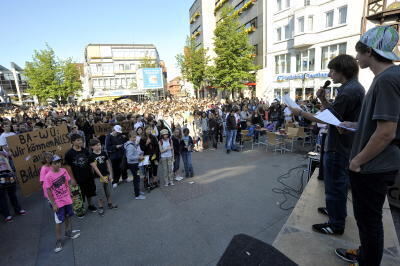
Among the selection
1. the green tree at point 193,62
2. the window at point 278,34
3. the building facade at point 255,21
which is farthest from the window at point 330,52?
the green tree at point 193,62

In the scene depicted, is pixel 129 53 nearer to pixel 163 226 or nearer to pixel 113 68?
pixel 113 68

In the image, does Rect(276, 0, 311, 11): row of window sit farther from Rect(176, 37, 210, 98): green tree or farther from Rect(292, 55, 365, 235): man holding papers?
Rect(292, 55, 365, 235): man holding papers

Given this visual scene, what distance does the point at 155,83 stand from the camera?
33062 millimetres

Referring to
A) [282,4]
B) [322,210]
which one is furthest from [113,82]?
[322,210]

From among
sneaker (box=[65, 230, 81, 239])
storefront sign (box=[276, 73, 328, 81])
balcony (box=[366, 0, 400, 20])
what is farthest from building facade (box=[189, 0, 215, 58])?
sneaker (box=[65, 230, 81, 239])

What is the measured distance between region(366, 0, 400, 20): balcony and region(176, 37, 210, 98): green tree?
68.2ft

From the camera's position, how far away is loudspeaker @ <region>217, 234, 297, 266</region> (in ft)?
3.73

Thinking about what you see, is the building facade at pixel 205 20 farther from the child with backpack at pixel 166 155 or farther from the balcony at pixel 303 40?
the child with backpack at pixel 166 155

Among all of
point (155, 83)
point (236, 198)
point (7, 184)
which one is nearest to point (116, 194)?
point (7, 184)

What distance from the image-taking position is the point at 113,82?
61781mm

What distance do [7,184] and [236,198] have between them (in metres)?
5.50

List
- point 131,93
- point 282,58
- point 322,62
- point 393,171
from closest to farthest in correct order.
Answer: point 393,171
point 322,62
point 282,58
point 131,93

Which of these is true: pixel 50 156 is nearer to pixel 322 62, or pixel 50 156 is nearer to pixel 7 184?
pixel 7 184

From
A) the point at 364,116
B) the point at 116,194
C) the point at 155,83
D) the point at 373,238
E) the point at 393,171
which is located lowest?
→ the point at 116,194
